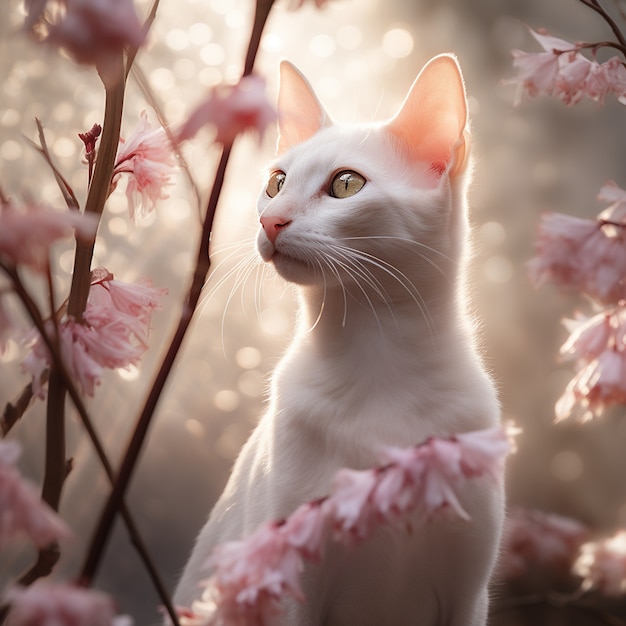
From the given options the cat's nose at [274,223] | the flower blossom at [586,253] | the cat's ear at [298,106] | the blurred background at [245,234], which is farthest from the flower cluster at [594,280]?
the blurred background at [245,234]

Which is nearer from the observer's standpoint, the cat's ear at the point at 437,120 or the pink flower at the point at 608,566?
the cat's ear at the point at 437,120

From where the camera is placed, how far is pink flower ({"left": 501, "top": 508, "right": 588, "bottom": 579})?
143 cm

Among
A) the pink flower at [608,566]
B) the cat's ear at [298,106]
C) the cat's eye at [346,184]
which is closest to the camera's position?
the cat's eye at [346,184]

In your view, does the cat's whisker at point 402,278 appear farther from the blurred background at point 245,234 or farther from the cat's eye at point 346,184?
the blurred background at point 245,234

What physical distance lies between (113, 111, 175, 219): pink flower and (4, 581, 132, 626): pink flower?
0.34 m

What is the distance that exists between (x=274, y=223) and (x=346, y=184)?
0.29ft

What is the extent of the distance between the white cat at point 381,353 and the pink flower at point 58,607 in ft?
1.08

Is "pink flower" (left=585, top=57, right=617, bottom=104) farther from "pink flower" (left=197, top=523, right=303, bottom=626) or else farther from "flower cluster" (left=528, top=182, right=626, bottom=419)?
"pink flower" (left=197, top=523, right=303, bottom=626)

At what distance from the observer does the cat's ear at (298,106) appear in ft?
2.82

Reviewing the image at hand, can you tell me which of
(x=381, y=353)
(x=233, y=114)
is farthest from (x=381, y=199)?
(x=233, y=114)

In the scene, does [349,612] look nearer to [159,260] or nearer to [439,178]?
[439,178]

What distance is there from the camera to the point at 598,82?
65 cm

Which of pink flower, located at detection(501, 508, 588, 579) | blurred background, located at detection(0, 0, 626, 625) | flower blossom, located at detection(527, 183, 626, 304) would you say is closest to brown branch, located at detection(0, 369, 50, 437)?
flower blossom, located at detection(527, 183, 626, 304)

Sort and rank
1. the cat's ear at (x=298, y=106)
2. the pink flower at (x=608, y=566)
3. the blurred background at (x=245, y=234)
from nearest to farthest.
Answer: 1. the cat's ear at (x=298, y=106)
2. the pink flower at (x=608, y=566)
3. the blurred background at (x=245, y=234)
